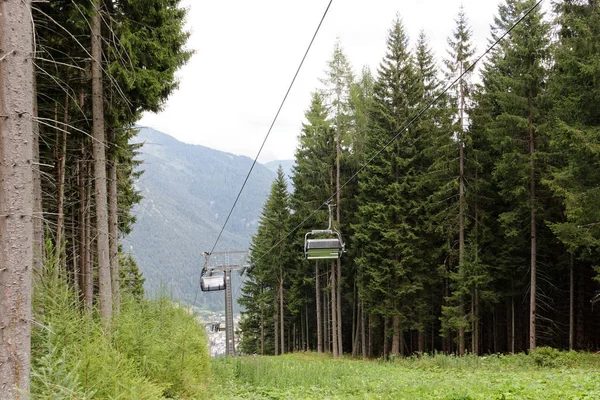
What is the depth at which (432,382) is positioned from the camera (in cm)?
920

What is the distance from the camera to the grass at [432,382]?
6.96m

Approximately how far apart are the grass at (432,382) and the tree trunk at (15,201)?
3859 mm

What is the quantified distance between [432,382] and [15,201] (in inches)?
335

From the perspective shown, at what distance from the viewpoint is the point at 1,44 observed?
3545mm

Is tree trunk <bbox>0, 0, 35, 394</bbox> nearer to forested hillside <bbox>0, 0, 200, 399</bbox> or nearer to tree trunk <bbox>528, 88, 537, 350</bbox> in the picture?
forested hillside <bbox>0, 0, 200, 399</bbox>

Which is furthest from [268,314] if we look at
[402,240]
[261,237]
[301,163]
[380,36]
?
[380,36]

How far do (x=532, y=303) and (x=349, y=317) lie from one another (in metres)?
17.2

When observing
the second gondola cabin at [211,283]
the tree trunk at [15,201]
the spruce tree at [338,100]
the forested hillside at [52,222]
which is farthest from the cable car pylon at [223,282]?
the tree trunk at [15,201]

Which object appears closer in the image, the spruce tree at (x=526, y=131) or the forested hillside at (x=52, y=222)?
the forested hillside at (x=52, y=222)

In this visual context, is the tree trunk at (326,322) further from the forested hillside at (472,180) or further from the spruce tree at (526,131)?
the spruce tree at (526,131)

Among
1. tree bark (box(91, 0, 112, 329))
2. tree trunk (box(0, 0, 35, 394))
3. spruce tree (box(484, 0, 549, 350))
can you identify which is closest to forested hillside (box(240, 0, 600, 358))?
spruce tree (box(484, 0, 549, 350))

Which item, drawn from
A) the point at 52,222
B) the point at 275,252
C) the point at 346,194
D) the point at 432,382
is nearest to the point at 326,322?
the point at 275,252

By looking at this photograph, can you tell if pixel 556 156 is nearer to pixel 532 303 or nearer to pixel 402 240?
pixel 532 303

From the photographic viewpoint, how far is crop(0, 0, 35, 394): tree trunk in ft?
11.3
